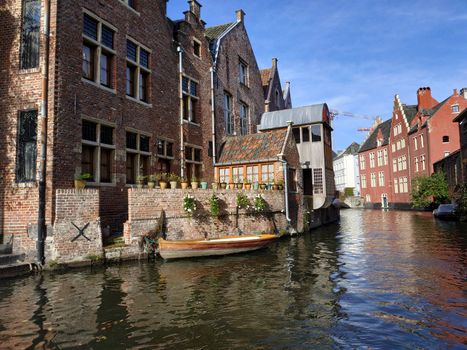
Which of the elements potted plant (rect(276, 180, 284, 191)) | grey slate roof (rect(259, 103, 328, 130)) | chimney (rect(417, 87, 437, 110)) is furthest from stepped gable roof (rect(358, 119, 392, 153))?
potted plant (rect(276, 180, 284, 191))

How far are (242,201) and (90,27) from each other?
368 inches

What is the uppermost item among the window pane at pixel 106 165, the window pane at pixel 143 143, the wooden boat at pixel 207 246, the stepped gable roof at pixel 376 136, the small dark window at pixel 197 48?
the stepped gable roof at pixel 376 136

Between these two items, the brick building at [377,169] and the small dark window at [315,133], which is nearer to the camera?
the small dark window at [315,133]

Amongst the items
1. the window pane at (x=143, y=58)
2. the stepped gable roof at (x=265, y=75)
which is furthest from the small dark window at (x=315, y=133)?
the window pane at (x=143, y=58)

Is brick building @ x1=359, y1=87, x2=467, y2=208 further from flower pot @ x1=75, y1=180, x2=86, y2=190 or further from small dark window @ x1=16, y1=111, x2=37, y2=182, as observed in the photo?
small dark window @ x1=16, y1=111, x2=37, y2=182

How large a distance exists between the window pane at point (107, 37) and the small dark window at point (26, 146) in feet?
14.1

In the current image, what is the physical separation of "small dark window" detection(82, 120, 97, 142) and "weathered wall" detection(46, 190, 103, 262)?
8.25 ft

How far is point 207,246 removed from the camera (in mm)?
13055

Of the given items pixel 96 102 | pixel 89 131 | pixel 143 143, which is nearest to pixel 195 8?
pixel 143 143

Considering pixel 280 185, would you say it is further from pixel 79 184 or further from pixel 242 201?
pixel 79 184

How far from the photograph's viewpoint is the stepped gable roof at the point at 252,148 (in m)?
21.0

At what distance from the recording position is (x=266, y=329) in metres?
6.15

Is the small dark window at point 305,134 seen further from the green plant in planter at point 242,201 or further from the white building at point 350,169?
the white building at point 350,169

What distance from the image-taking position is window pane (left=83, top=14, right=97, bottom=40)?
13.5 metres
